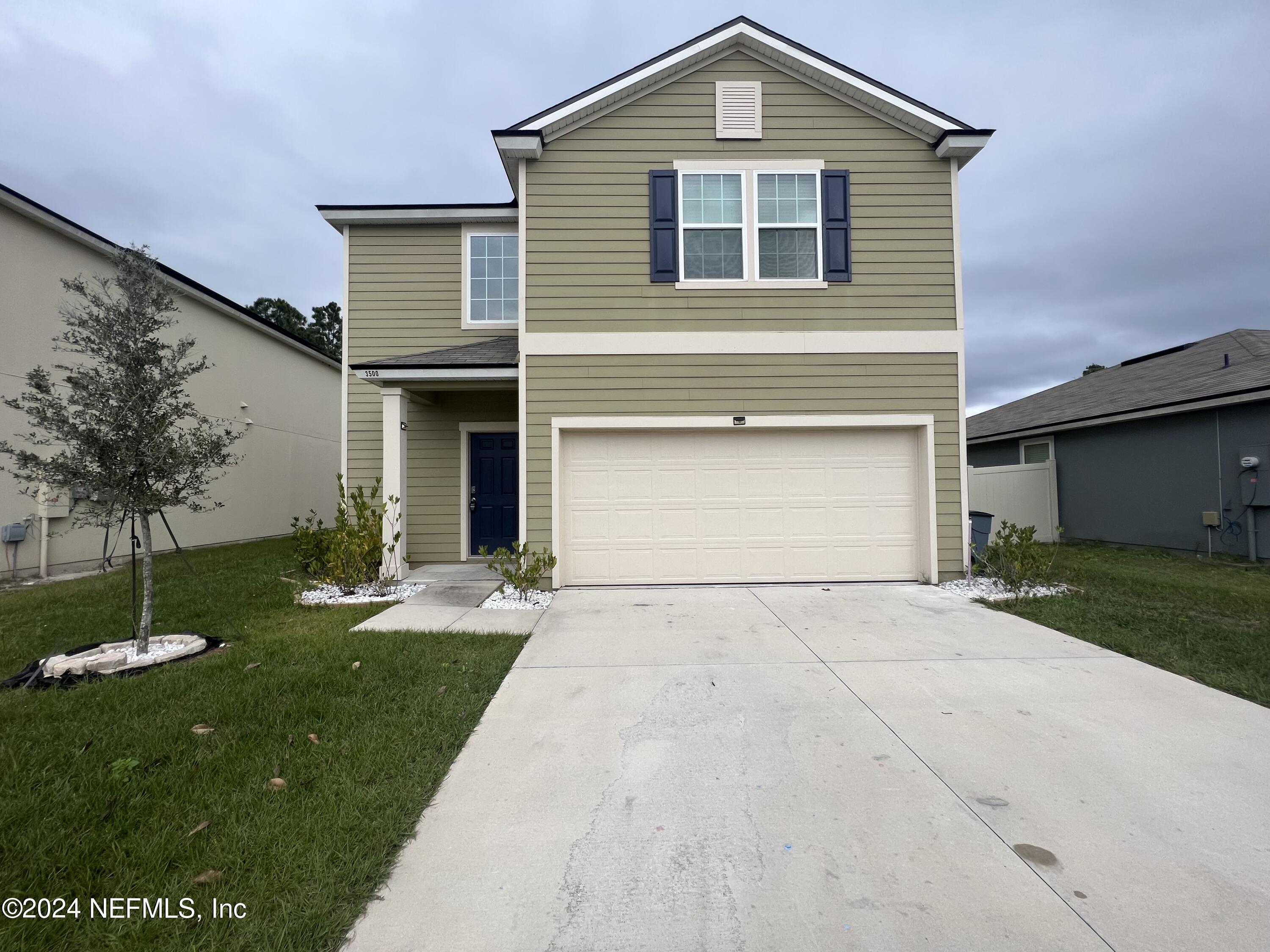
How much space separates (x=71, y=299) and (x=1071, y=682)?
14091 millimetres

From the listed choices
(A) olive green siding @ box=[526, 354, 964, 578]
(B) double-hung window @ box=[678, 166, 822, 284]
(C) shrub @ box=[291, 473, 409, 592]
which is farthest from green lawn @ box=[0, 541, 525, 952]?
(B) double-hung window @ box=[678, 166, 822, 284]


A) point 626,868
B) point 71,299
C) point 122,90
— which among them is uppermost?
point 122,90

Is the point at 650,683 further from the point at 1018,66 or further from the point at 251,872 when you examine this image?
the point at 1018,66

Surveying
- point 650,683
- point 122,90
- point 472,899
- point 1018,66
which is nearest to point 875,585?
point 650,683

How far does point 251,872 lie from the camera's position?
209 centimetres

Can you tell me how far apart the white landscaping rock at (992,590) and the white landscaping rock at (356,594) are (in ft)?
22.5

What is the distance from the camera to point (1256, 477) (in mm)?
8703

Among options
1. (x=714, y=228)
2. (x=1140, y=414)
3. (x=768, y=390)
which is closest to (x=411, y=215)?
(x=714, y=228)

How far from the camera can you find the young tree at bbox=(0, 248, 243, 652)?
4.23 m

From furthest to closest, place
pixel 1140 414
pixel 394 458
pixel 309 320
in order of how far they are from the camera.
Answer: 1. pixel 309 320
2. pixel 1140 414
3. pixel 394 458

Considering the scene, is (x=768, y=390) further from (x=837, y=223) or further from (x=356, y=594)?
(x=356, y=594)

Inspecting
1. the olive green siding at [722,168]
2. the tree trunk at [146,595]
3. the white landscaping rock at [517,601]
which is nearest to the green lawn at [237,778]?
the tree trunk at [146,595]

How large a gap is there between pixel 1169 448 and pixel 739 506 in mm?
8830

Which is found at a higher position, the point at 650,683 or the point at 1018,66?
the point at 1018,66
